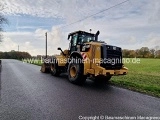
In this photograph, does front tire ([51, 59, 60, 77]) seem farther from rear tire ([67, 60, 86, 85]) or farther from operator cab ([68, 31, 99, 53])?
rear tire ([67, 60, 86, 85])

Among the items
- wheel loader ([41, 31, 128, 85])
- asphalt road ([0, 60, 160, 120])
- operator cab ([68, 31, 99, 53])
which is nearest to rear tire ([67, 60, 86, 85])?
wheel loader ([41, 31, 128, 85])

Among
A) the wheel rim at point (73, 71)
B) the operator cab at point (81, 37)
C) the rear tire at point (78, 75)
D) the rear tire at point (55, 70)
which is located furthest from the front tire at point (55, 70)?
the rear tire at point (78, 75)

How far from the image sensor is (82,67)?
10.4 metres

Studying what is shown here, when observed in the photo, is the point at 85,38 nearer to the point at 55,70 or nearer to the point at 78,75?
the point at 78,75

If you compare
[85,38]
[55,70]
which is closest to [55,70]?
[55,70]

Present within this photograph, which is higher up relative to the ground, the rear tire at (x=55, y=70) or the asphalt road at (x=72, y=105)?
the rear tire at (x=55, y=70)

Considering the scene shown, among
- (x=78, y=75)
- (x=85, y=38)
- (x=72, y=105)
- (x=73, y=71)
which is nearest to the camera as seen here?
(x=72, y=105)

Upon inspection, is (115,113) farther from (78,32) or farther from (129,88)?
(78,32)

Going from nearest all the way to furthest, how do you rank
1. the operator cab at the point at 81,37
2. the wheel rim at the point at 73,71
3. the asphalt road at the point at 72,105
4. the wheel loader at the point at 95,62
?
the asphalt road at the point at 72,105 < the wheel loader at the point at 95,62 < the wheel rim at the point at 73,71 < the operator cab at the point at 81,37

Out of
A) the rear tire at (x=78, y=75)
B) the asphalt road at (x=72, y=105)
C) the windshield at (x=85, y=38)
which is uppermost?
the windshield at (x=85, y=38)

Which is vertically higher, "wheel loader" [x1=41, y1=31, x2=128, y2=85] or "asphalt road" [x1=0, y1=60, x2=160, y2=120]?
"wheel loader" [x1=41, y1=31, x2=128, y2=85]

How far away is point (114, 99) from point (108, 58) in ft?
10.00

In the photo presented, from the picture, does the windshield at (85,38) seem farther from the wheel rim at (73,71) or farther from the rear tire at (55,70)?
the rear tire at (55,70)

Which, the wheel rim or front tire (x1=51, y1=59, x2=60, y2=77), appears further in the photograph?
front tire (x1=51, y1=59, x2=60, y2=77)
